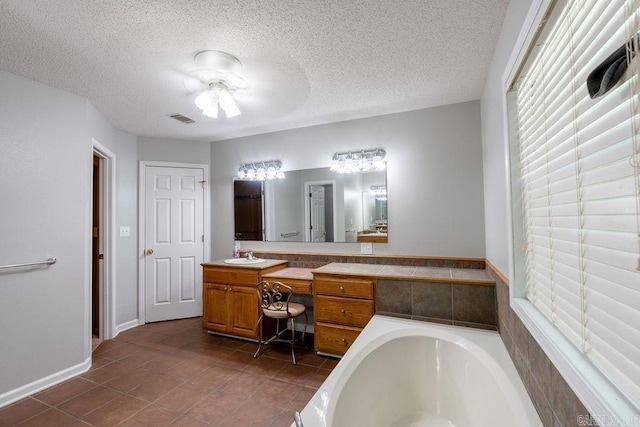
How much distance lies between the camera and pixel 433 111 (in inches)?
106

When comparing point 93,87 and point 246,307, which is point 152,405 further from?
point 93,87

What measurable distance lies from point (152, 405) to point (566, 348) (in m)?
2.37

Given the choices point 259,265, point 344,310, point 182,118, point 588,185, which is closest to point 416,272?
point 344,310

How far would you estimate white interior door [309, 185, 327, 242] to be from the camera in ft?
10.3

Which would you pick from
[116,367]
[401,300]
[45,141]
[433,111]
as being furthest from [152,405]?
[433,111]

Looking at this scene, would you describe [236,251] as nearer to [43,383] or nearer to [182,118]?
[182,118]

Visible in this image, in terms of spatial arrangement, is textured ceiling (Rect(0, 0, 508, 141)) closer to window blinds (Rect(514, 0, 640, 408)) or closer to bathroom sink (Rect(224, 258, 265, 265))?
window blinds (Rect(514, 0, 640, 408))

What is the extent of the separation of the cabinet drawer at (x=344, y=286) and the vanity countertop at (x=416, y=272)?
60 millimetres

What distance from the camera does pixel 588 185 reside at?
0.79m

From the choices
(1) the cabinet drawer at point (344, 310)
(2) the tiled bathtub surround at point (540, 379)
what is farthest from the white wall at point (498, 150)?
(1) the cabinet drawer at point (344, 310)

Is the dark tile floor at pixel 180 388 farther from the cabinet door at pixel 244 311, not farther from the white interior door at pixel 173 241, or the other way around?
the white interior door at pixel 173 241

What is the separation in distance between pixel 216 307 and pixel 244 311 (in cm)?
37

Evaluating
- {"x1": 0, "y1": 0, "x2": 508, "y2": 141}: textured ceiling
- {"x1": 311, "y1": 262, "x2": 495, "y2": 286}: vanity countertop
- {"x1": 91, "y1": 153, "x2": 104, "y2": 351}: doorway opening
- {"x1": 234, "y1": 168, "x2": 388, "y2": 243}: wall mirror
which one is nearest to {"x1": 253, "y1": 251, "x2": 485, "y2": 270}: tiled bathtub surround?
{"x1": 311, "y1": 262, "x2": 495, "y2": 286}: vanity countertop

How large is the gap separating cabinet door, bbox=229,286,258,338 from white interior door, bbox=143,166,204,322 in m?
1.02
